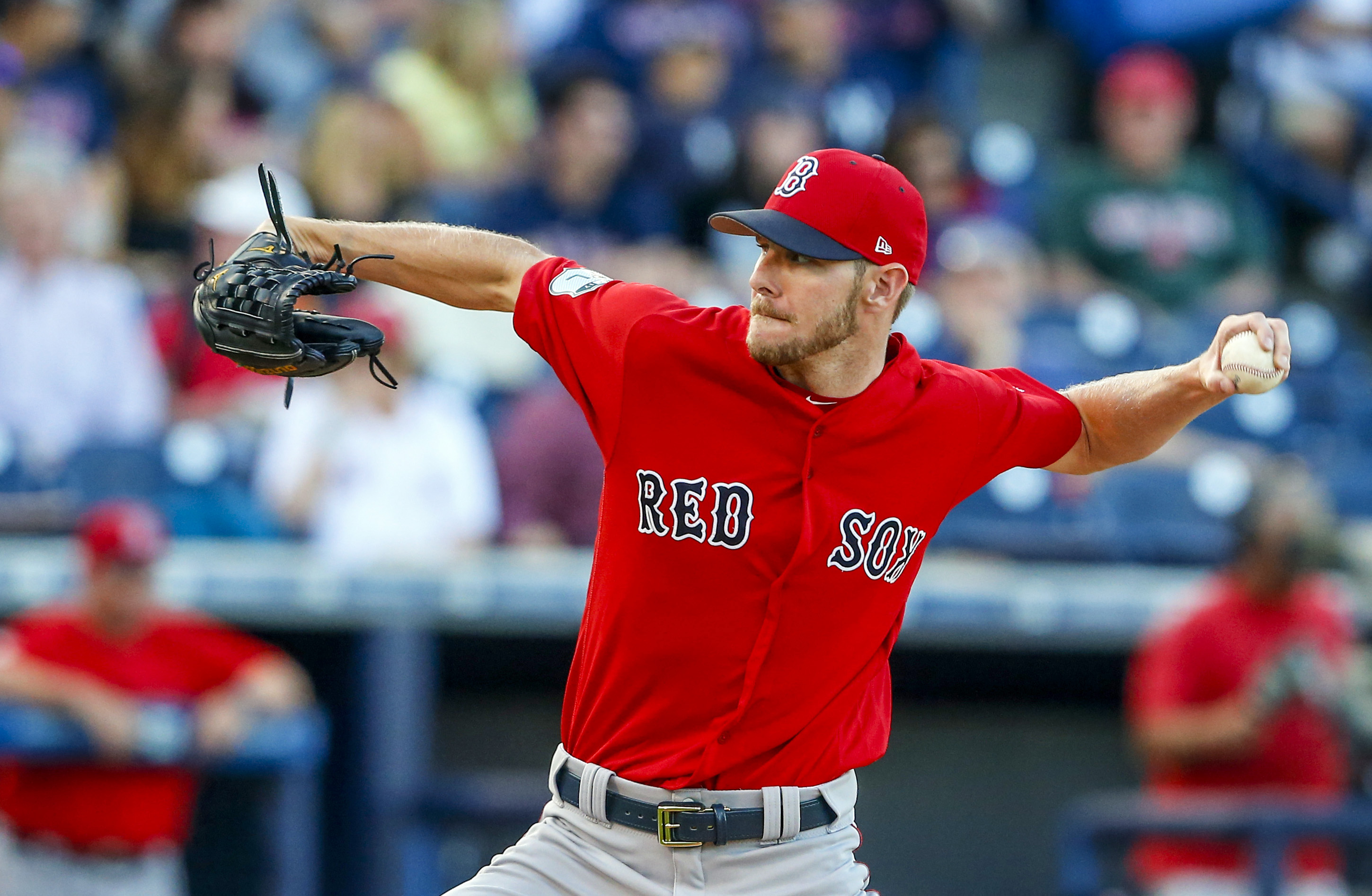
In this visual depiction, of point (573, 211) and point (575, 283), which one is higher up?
point (573, 211)

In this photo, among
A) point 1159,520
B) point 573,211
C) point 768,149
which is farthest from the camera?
point 768,149

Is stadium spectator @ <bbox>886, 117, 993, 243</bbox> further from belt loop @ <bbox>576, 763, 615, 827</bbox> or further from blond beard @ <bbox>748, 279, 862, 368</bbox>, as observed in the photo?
belt loop @ <bbox>576, 763, 615, 827</bbox>

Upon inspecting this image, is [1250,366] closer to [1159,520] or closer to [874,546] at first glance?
[874,546]

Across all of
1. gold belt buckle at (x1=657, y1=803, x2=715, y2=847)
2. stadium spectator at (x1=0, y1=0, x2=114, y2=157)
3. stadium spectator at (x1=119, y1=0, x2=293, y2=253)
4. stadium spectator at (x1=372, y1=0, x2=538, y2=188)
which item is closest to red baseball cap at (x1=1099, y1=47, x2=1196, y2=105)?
stadium spectator at (x1=372, y1=0, x2=538, y2=188)

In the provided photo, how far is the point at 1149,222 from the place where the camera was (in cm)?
856

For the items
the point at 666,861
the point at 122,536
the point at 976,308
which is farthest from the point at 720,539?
the point at 976,308

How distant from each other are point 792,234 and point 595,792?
996 millimetres

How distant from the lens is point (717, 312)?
313 cm

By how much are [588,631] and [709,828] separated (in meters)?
0.40

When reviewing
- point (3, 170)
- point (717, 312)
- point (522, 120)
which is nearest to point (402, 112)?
point (522, 120)

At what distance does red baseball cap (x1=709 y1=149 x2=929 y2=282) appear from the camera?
3.00 meters

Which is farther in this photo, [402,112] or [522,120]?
[522,120]

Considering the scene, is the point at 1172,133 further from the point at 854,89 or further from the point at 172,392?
the point at 172,392

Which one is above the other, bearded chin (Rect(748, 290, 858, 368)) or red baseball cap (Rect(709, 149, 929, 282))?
red baseball cap (Rect(709, 149, 929, 282))
